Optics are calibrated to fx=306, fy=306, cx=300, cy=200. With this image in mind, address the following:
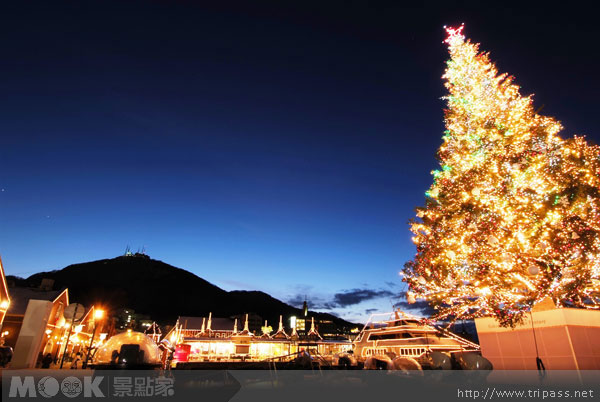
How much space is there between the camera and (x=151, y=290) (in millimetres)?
175000

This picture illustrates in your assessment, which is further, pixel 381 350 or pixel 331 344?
pixel 331 344

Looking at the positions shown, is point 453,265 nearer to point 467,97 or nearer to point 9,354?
point 467,97

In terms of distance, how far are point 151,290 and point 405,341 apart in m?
176

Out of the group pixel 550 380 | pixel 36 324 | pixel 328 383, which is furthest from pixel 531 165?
pixel 36 324

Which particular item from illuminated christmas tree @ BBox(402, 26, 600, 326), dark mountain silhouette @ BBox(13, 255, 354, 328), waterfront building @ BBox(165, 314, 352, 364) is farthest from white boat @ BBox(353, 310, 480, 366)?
dark mountain silhouette @ BBox(13, 255, 354, 328)

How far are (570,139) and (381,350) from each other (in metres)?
31.2

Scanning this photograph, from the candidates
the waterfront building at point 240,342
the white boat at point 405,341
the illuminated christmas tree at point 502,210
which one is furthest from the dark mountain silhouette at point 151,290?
the illuminated christmas tree at point 502,210

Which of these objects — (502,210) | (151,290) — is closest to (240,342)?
(502,210)

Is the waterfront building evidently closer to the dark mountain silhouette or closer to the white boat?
the white boat

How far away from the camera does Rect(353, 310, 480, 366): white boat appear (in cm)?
2970

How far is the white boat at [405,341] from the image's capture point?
29.7 meters

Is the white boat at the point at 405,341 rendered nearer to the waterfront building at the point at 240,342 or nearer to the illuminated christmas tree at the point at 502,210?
the waterfront building at the point at 240,342

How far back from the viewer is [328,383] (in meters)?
9.68

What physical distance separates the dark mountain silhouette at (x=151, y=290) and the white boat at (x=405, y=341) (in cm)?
13231
